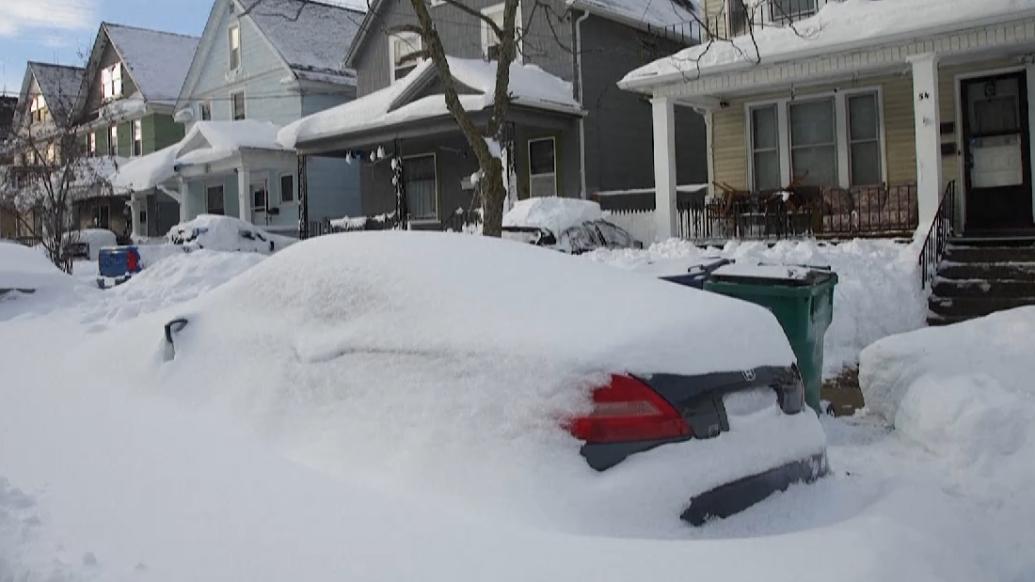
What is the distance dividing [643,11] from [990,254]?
11.7m

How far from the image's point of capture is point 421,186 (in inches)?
931

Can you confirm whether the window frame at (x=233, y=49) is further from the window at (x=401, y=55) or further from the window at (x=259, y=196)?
the window at (x=401, y=55)

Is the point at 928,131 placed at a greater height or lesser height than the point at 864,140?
lesser

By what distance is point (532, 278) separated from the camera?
3867 mm

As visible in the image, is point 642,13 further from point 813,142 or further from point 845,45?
point 845,45

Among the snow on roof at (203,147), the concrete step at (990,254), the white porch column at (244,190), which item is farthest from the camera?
the snow on roof at (203,147)

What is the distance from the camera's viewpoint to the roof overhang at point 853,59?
40.6 feet

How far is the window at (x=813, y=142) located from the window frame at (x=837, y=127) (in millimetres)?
96

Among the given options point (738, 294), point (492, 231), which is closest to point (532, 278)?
point (738, 294)

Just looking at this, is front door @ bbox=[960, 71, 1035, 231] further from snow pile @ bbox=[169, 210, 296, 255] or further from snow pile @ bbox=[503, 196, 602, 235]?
snow pile @ bbox=[169, 210, 296, 255]

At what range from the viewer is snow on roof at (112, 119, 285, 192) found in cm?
2497

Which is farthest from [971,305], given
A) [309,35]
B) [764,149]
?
[309,35]

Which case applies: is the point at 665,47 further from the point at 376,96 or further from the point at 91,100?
the point at 91,100

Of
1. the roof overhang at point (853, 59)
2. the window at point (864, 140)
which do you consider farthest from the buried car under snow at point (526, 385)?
the window at point (864, 140)
